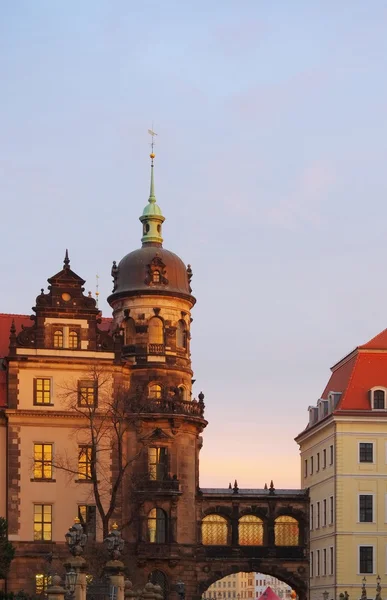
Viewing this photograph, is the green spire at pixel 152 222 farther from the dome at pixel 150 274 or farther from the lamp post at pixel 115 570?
the lamp post at pixel 115 570

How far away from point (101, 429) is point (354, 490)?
53.6 ft

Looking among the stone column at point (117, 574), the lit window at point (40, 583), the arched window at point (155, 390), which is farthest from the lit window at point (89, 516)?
the stone column at point (117, 574)

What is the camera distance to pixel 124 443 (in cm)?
8569

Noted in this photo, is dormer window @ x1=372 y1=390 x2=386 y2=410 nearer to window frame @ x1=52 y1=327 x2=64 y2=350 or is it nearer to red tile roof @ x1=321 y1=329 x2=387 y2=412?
red tile roof @ x1=321 y1=329 x2=387 y2=412

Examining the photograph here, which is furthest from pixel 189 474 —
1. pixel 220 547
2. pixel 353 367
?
pixel 353 367

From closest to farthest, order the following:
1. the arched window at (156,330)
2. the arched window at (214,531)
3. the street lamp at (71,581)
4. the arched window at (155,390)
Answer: the street lamp at (71,581), the arched window at (155,390), the arched window at (156,330), the arched window at (214,531)

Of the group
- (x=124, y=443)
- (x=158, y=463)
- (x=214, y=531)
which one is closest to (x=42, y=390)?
(x=124, y=443)

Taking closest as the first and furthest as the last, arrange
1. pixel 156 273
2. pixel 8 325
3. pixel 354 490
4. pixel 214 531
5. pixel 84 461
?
pixel 84 461, pixel 354 490, pixel 156 273, pixel 8 325, pixel 214 531

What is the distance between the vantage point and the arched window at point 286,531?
303 feet

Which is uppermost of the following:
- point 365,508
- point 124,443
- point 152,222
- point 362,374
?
point 152,222

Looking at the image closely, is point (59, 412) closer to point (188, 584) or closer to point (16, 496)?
point (16, 496)

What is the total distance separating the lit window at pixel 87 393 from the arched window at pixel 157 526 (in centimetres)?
789

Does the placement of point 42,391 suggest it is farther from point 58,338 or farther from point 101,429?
point 101,429

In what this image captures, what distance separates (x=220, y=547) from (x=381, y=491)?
36.6ft
